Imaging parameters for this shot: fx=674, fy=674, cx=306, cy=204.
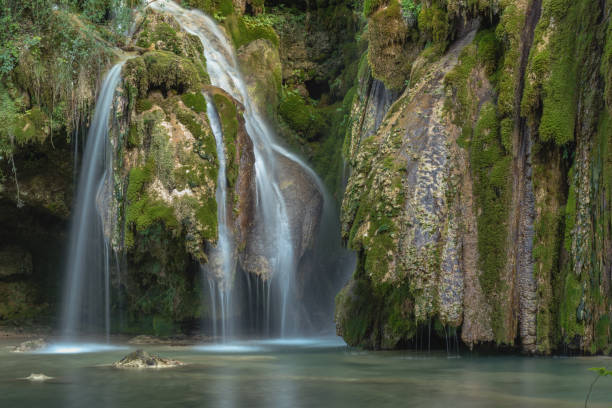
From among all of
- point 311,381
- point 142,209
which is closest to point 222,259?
point 142,209

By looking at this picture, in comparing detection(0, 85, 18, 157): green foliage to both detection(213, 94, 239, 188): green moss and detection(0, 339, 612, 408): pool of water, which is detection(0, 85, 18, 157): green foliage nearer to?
detection(213, 94, 239, 188): green moss

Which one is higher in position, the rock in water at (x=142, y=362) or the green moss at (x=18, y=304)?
the green moss at (x=18, y=304)

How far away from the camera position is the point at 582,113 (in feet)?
35.3

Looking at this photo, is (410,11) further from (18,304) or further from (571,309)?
(18,304)

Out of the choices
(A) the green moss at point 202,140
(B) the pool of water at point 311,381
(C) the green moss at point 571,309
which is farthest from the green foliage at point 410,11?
(B) the pool of water at point 311,381

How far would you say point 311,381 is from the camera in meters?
8.74

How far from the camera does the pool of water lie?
731 centimetres

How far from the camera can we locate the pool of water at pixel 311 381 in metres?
7.31

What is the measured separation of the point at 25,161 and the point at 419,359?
10159 millimetres

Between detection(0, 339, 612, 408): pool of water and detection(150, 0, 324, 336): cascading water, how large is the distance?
3.89m

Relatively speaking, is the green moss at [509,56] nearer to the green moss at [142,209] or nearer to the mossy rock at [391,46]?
the mossy rock at [391,46]

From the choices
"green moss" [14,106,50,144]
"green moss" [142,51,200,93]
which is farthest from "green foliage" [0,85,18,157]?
"green moss" [142,51,200,93]

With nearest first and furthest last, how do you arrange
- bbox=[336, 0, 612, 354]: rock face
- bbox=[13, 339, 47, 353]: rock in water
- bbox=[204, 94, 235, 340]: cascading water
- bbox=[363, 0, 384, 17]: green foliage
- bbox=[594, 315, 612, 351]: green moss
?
bbox=[594, 315, 612, 351]: green moss → bbox=[336, 0, 612, 354]: rock face → bbox=[13, 339, 47, 353]: rock in water → bbox=[204, 94, 235, 340]: cascading water → bbox=[363, 0, 384, 17]: green foliage

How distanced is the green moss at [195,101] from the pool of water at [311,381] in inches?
222
